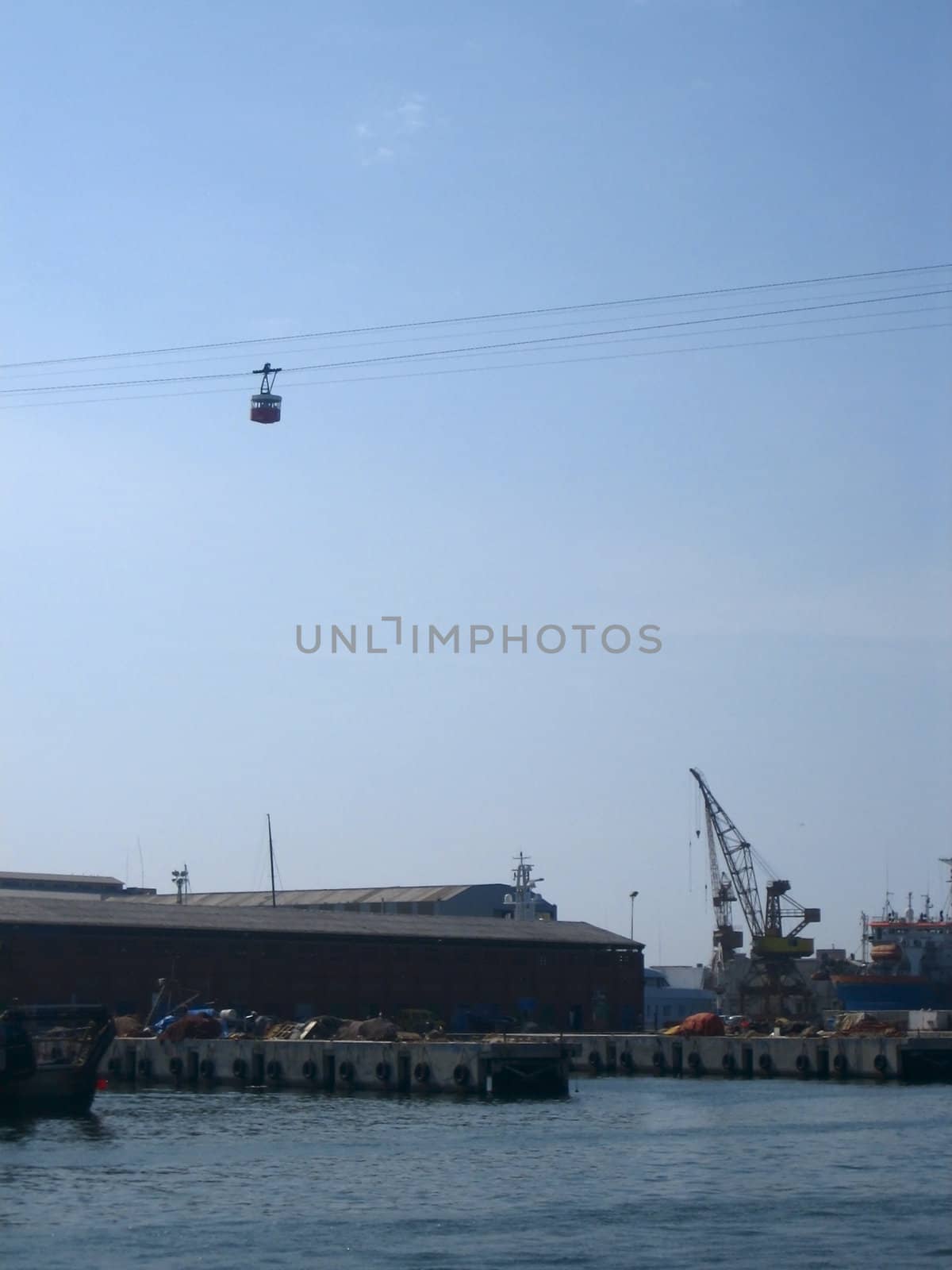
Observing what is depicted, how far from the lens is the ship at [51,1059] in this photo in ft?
133

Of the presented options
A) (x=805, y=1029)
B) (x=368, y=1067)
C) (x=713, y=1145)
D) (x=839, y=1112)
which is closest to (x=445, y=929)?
(x=805, y=1029)

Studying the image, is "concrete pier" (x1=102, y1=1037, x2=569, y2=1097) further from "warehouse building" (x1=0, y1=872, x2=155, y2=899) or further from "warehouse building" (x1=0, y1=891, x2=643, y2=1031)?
"warehouse building" (x1=0, y1=872, x2=155, y2=899)

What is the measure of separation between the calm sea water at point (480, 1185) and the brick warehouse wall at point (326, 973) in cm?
1937

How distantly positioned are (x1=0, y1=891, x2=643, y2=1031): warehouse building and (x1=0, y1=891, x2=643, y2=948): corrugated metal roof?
0.09 meters

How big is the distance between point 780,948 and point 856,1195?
230 feet

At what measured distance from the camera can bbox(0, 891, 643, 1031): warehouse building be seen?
209 feet

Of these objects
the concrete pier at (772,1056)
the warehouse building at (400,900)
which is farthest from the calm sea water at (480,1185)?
the warehouse building at (400,900)

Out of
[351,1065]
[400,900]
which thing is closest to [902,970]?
[400,900]

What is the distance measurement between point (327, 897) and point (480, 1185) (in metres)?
77.6

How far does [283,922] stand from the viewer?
7206 cm

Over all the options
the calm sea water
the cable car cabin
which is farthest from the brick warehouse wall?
the cable car cabin

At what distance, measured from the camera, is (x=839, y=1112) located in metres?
42.0

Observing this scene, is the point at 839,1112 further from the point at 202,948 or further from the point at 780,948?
the point at 780,948

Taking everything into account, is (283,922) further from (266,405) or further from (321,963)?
(266,405)
